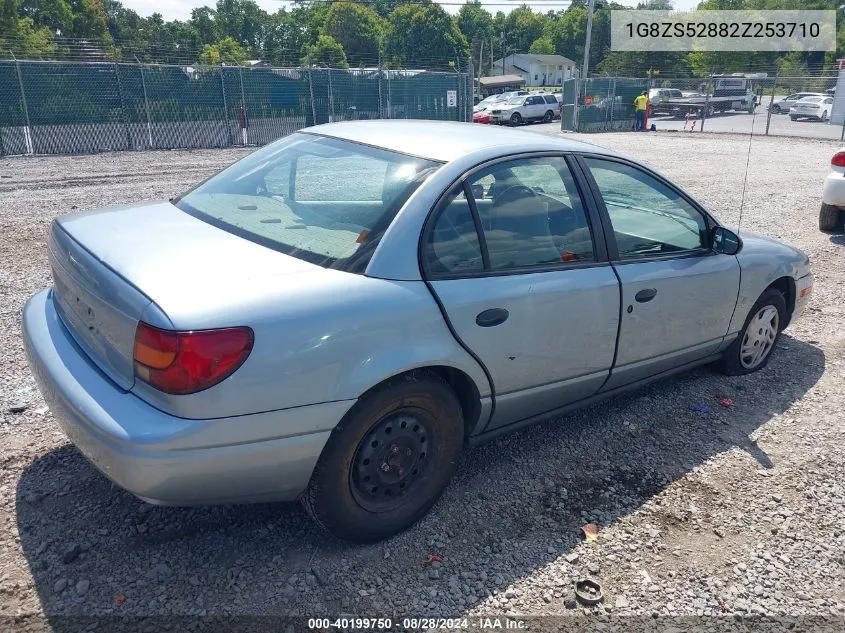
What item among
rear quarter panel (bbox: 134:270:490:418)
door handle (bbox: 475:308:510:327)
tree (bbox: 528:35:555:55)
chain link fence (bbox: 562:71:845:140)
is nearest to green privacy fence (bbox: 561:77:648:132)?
chain link fence (bbox: 562:71:845:140)

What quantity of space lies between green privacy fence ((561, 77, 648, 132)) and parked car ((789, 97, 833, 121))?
8916 millimetres

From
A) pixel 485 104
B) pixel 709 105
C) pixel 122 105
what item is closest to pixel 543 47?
pixel 485 104

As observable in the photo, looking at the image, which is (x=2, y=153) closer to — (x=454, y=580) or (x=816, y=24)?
(x=454, y=580)

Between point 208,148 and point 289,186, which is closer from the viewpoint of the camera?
point 289,186

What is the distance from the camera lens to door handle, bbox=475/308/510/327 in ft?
9.69

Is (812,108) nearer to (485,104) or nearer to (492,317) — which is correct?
(485,104)

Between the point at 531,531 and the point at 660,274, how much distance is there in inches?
61.1

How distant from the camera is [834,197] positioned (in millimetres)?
8617

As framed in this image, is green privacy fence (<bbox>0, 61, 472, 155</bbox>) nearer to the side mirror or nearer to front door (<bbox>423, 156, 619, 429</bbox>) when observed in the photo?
front door (<bbox>423, 156, 619, 429</bbox>)

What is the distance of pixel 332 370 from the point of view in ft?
8.32

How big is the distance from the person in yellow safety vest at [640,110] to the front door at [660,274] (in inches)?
1131

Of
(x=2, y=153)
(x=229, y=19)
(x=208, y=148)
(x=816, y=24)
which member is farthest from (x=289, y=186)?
(x=229, y=19)

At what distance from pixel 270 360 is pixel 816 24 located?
229 ft

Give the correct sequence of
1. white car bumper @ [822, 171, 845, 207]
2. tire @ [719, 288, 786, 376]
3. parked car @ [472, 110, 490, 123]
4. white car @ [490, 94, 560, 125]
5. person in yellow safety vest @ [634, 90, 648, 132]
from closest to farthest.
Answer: tire @ [719, 288, 786, 376]
white car bumper @ [822, 171, 845, 207]
person in yellow safety vest @ [634, 90, 648, 132]
parked car @ [472, 110, 490, 123]
white car @ [490, 94, 560, 125]
